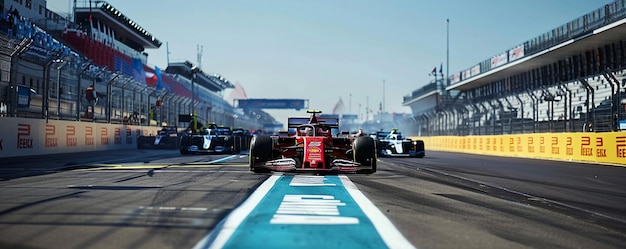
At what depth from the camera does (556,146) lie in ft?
73.1

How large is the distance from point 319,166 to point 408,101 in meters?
63.9

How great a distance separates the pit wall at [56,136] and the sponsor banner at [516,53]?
2320 cm

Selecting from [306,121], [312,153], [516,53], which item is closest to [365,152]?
[312,153]

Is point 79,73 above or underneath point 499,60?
underneath

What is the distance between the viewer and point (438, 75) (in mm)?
60781

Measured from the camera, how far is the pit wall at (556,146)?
1788 centimetres

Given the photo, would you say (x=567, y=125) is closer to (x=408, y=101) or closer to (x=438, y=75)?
(x=438, y=75)

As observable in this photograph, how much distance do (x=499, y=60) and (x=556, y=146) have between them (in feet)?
56.8

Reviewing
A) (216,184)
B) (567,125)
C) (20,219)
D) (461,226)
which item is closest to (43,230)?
(20,219)

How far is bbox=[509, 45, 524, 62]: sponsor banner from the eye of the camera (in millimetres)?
34594

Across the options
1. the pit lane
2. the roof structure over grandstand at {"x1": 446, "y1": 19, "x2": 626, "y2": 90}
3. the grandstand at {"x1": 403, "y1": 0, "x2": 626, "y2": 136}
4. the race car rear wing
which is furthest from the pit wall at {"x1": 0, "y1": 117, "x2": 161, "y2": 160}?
the roof structure over grandstand at {"x1": 446, "y1": 19, "x2": 626, "y2": 90}

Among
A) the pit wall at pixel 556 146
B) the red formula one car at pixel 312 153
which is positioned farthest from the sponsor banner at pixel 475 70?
the red formula one car at pixel 312 153

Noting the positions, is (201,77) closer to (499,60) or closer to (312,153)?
(499,60)

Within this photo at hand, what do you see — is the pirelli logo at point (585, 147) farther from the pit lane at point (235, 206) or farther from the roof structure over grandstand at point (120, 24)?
the roof structure over grandstand at point (120, 24)
